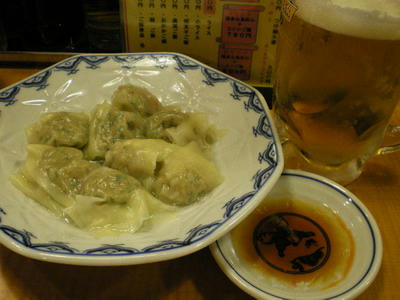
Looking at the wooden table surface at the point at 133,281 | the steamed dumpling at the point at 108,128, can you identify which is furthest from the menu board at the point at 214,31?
the wooden table surface at the point at 133,281

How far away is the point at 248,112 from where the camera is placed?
1.48 meters

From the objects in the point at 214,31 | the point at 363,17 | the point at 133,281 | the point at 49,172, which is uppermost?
the point at 363,17

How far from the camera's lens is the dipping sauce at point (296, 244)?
1.11 metres

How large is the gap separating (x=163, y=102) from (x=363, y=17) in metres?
0.90

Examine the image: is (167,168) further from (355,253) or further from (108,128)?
(355,253)

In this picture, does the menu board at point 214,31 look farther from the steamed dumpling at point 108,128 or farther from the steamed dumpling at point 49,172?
the steamed dumpling at point 49,172

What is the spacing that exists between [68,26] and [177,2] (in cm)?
79

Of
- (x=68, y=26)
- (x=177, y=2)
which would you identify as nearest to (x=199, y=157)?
(x=177, y=2)

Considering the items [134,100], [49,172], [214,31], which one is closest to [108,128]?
[134,100]

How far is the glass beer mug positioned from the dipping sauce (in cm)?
27

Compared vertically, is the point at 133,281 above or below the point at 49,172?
below

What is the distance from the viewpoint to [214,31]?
1.85m

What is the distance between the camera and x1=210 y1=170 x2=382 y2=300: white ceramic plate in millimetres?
1013

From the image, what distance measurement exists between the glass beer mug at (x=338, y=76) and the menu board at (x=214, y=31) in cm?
43
